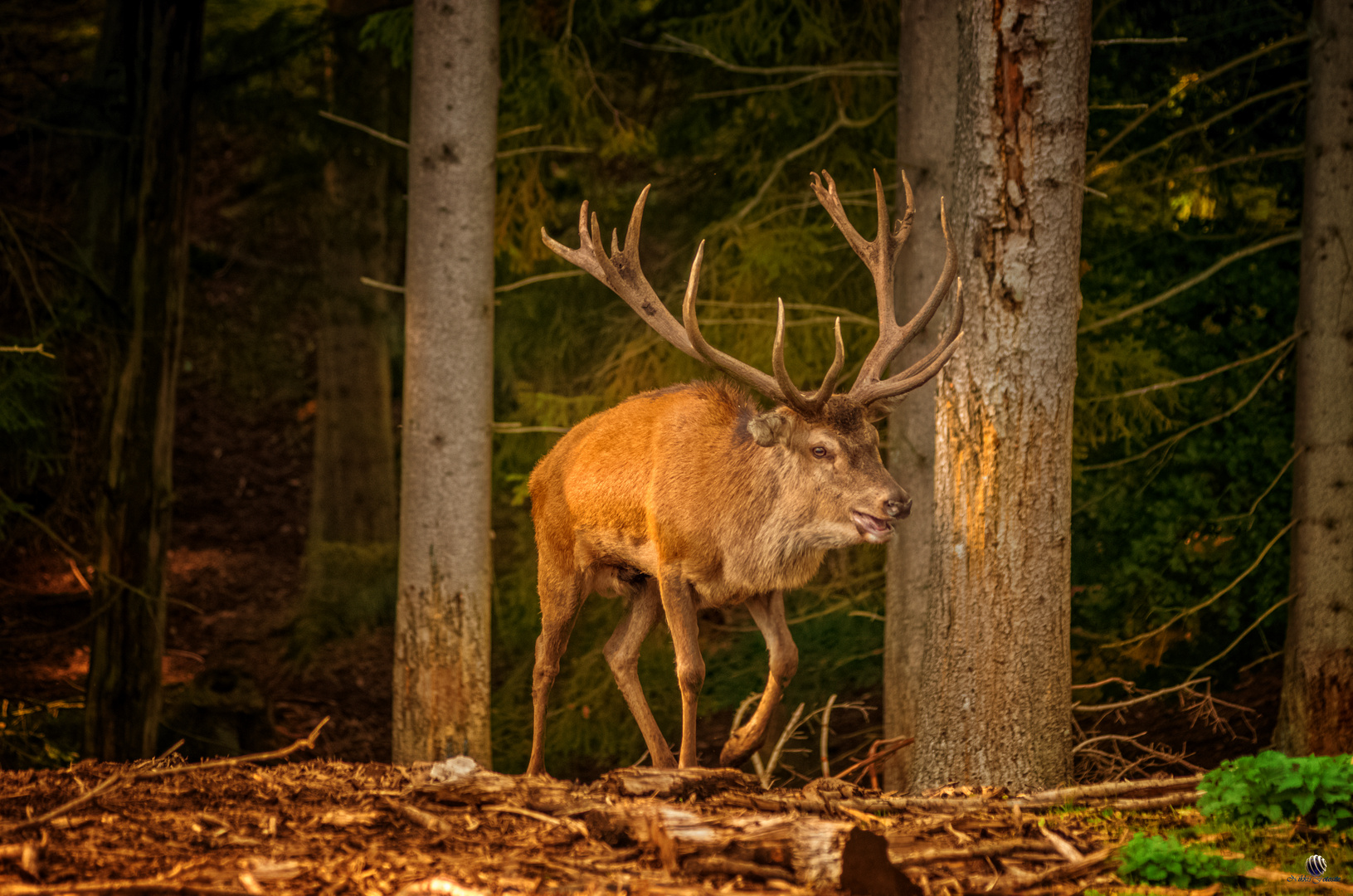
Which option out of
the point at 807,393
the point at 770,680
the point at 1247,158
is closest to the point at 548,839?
the point at 770,680

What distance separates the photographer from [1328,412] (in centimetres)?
779

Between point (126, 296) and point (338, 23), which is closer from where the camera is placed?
point (126, 296)

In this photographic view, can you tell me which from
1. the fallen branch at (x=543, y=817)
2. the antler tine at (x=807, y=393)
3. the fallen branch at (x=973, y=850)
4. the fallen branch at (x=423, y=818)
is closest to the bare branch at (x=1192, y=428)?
the antler tine at (x=807, y=393)

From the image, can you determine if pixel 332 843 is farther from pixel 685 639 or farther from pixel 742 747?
pixel 742 747

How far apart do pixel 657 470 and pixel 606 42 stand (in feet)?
17.9

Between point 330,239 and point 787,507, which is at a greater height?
point 330,239

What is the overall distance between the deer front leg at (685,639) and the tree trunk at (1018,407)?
121cm

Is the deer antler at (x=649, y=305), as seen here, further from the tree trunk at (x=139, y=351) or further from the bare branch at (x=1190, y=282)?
the tree trunk at (x=139, y=351)

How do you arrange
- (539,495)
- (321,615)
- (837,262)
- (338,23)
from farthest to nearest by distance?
(321,615) → (338,23) → (837,262) → (539,495)

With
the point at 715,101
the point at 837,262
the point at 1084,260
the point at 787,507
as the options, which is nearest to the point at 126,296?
the point at 715,101

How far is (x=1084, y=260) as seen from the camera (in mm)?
9164

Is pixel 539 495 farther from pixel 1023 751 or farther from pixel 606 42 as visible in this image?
pixel 606 42

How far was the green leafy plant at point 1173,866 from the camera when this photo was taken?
377 centimetres

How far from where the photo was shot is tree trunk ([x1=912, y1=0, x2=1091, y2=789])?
5508 millimetres
